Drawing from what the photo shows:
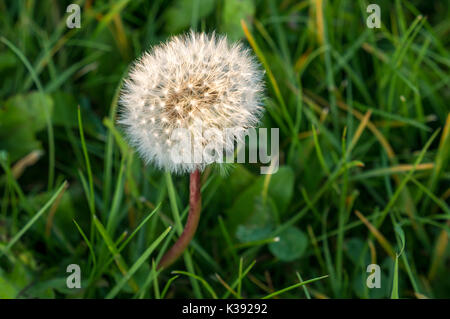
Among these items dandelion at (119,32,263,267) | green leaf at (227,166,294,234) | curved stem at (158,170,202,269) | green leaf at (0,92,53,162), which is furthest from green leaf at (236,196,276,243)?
green leaf at (0,92,53,162)

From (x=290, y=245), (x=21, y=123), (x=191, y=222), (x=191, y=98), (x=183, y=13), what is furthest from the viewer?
(x=183, y=13)

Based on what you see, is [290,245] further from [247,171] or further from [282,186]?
[247,171]

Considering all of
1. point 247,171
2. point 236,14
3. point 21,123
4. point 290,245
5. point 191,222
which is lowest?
point 290,245

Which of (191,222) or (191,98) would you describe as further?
(191,222)

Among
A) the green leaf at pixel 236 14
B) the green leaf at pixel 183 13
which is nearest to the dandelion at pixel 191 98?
the green leaf at pixel 236 14

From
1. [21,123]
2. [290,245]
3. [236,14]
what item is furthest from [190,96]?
[21,123]
